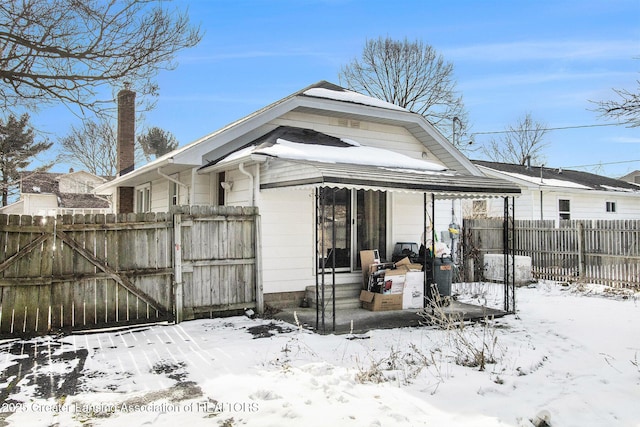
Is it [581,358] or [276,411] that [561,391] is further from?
[276,411]

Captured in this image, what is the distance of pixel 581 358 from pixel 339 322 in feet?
11.9

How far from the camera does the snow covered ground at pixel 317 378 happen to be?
4.16 meters

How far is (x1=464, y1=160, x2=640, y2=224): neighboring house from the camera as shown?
2034cm

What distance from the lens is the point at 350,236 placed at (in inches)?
403

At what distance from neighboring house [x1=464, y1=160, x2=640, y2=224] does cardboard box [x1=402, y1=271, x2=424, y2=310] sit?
11448 mm

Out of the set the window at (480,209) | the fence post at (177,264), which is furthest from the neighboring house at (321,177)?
the window at (480,209)

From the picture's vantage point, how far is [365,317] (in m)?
8.52

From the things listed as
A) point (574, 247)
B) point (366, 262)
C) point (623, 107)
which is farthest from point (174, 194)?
point (574, 247)

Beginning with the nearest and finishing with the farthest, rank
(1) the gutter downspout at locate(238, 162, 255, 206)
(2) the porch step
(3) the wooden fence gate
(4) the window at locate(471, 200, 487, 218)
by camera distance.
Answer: (3) the wooden fence gate → (1) the gutter downspout at locate(238, 162, 255, 206) → (2) the porch step → (4) the window at locate(471, 200, 487, 218)

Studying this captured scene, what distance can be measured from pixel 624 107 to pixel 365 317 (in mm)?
5299

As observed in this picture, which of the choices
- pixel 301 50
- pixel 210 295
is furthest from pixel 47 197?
pixel 210 295

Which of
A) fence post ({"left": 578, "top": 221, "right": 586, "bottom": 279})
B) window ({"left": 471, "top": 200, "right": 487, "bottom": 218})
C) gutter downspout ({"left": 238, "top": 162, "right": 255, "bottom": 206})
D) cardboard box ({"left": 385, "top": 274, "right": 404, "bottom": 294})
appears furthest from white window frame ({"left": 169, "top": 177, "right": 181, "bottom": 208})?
window ({"left": 471, "top": 200, "right": 487, "bottom": 218})

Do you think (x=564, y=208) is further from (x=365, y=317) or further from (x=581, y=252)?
(x=365, y=317)

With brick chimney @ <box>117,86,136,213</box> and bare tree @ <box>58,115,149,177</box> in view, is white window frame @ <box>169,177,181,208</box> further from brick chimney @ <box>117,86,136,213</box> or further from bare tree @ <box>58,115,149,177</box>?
bare tree @ <box>58,115,149,177</box>
